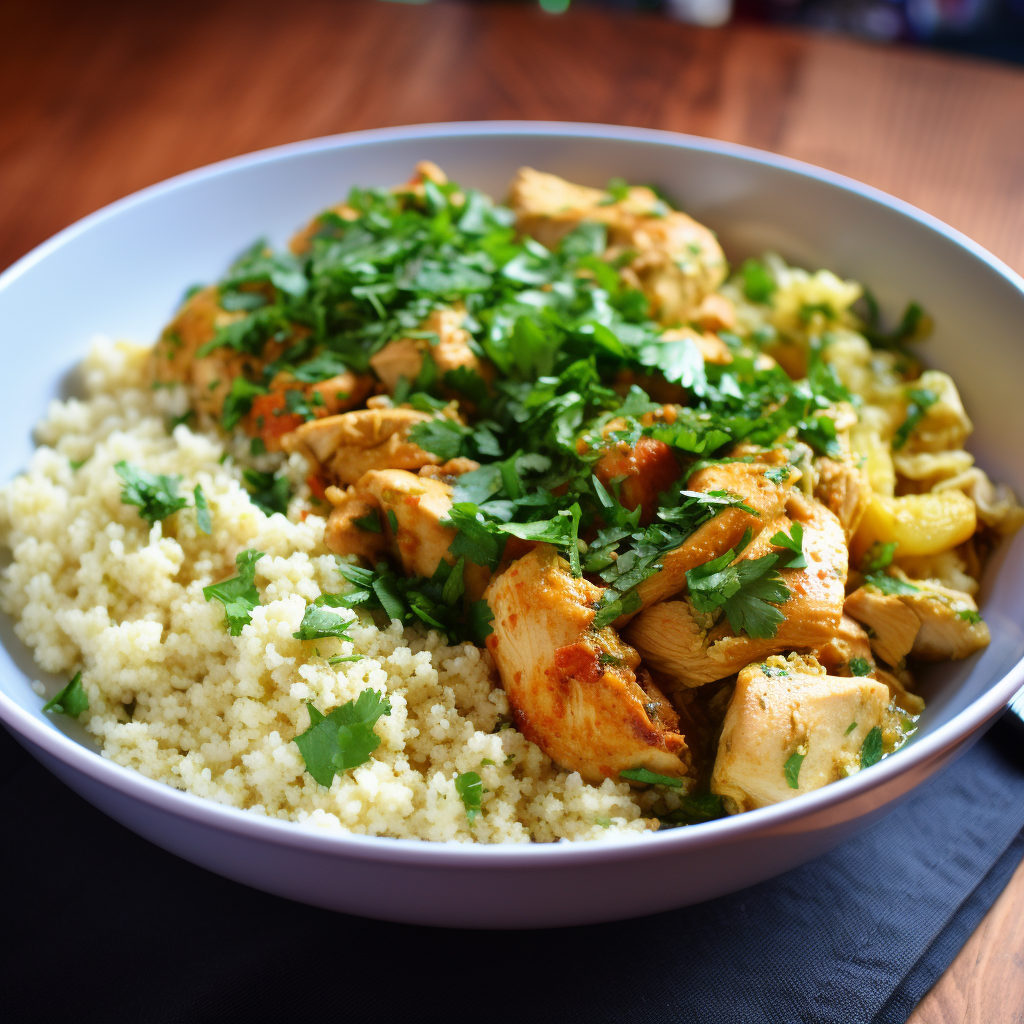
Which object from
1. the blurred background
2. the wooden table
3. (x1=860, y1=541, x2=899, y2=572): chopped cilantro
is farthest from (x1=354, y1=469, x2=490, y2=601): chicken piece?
the blurred background

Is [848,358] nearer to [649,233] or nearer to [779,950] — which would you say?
[649,233]

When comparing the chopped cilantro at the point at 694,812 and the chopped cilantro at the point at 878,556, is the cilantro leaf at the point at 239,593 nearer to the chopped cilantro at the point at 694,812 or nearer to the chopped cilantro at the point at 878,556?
the chopped cilantro at the point at 694,812

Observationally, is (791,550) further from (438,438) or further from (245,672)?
(245,672)

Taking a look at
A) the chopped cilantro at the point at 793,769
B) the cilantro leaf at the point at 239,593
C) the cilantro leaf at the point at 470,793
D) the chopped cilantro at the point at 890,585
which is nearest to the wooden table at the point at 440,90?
the chopped cilantro at the point at 890,585

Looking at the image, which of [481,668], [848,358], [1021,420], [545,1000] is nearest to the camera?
[545,1000]

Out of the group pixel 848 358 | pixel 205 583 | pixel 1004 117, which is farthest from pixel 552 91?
pixel 205 583

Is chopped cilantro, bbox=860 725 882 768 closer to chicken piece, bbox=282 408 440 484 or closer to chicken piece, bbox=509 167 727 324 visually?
chicken piece, bbox=282 408 440 484
